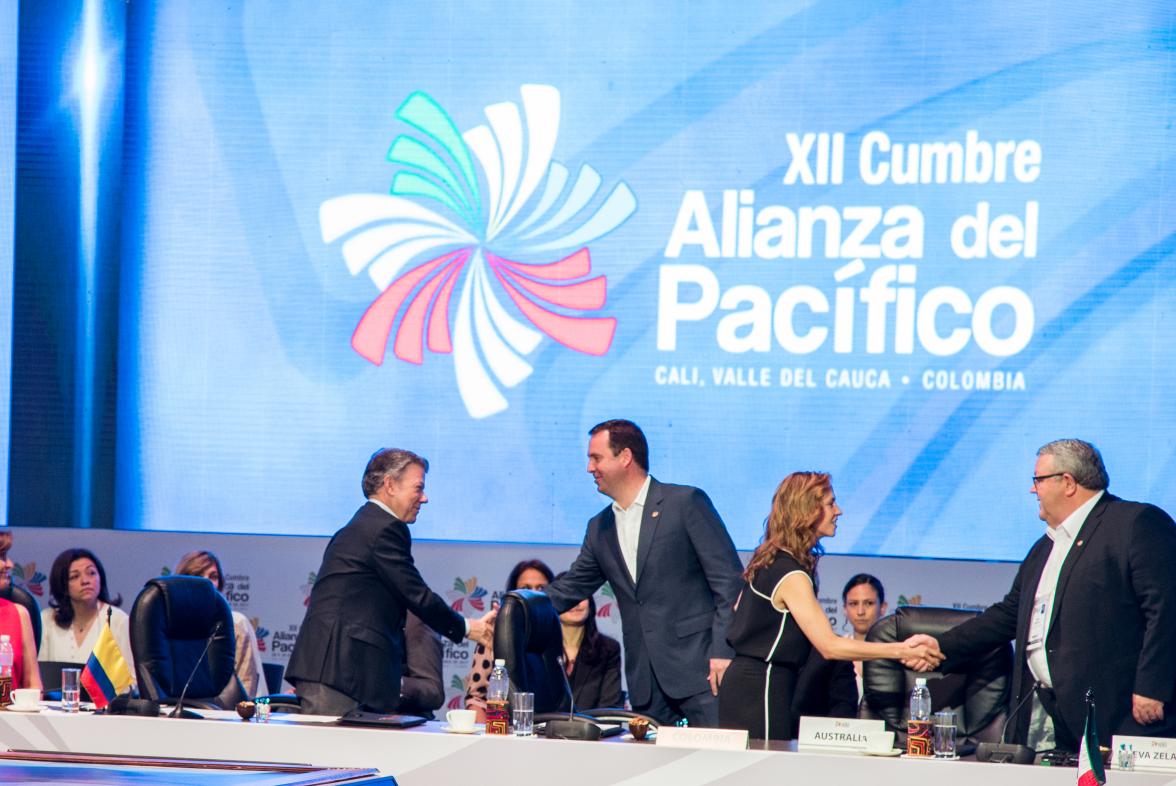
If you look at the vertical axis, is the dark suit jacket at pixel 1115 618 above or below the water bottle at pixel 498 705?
above

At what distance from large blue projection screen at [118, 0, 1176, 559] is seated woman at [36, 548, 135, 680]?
38 cm

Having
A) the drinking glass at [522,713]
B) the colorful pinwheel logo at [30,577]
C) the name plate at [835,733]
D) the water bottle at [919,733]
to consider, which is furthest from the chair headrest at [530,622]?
the colorful pinwheel logo at [30,577]

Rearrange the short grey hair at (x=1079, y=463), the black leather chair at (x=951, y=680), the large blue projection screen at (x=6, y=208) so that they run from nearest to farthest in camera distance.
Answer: the short grey hair at (x=1079, y=463)
the black leather chair at (x=951, y=680)
the large blue projection screen at (x=6, y=208)

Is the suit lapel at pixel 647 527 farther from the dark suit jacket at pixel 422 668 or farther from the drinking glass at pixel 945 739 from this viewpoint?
the drinking glass at pixel 945 739

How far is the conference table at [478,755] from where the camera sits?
379 centimetres

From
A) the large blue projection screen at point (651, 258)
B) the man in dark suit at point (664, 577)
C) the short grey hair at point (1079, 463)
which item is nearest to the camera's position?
the short grey hair at point (1079, 463)

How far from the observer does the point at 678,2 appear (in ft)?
21.4

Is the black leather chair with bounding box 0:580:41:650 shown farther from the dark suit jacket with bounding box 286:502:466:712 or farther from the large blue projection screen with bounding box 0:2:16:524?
the dark suit jacket with bounding box 286:502:466:712

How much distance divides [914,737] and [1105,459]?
2561 mm

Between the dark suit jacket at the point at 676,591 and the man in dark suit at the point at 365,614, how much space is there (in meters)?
0.55

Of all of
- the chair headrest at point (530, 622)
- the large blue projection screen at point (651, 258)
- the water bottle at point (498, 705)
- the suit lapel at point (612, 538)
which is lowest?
the water bottle at point (498, 705)

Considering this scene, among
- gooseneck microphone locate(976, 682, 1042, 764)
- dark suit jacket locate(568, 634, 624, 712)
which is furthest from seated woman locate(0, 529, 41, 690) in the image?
gooseneck microphone locate(976, 682, 1042, 764)

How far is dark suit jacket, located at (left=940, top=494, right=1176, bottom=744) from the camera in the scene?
Result: 428 centimetres

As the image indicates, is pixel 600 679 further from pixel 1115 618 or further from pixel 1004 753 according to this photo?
pixel 1004 753
